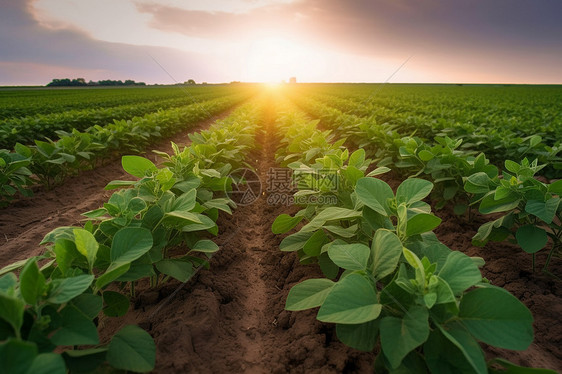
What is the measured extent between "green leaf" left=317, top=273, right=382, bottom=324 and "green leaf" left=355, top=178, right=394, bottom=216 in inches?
18.9

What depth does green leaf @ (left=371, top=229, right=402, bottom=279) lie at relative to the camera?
1171mm

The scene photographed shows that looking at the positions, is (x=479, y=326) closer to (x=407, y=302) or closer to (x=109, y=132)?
(x=407, y=302)

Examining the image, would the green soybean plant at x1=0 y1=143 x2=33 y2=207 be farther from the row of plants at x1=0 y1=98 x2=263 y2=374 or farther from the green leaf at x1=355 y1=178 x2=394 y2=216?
the green leaf at x1=355 y1=178 x2=394 y2=216

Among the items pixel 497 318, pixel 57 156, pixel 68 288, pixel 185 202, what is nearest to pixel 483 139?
pixel 497 318

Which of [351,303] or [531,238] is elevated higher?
[351,303]

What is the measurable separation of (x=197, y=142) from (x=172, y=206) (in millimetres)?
2468

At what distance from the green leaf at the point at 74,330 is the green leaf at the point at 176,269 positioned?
0.56 meters

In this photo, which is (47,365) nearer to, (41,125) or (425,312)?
(425,312)

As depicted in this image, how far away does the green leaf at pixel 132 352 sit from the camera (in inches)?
39.9

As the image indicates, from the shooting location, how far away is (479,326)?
3.20ft

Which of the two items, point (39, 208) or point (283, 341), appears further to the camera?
point (39, 208)

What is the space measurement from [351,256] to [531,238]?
4.63 ft

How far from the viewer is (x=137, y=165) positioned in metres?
1.90

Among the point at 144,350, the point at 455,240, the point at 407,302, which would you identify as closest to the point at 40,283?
the point at 144,350
